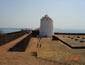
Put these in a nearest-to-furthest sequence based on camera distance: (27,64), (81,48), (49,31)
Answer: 1. (27,64)
2. (81,48)
3. (49,31)

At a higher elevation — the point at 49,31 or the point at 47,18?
the point at 47,18

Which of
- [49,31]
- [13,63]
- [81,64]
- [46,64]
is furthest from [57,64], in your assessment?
[49,31]

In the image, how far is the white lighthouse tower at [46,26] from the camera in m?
28.5

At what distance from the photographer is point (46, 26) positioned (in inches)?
1129

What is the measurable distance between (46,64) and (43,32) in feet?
67.1

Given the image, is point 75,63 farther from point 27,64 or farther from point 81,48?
point 81,48

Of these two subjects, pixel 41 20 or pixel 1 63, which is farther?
pixel 41 20

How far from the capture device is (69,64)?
8320 millimetres

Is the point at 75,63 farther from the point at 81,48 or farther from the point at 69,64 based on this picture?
the point at 81,48

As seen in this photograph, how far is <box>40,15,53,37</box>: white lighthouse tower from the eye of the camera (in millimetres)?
28547

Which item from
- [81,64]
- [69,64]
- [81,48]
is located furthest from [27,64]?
[81,48]

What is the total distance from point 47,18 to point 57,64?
20966mm

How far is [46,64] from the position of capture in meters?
8.22

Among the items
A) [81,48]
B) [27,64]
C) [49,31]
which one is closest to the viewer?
[27,64]
